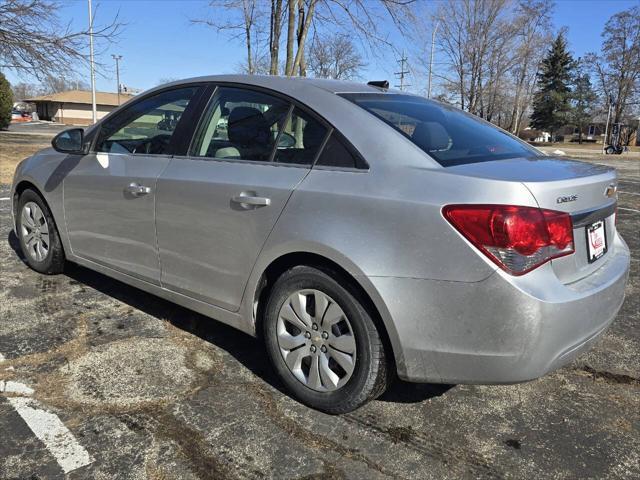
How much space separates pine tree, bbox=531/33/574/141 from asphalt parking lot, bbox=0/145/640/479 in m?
60.5

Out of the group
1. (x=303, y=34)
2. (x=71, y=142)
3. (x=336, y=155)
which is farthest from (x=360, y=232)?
(x=303, y=34)

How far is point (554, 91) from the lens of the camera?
58.3 metres

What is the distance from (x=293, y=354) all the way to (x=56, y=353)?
1533 millimetres

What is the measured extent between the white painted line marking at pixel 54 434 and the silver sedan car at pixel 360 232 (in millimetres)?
938

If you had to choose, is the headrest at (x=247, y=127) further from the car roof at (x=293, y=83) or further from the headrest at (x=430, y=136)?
the headrest at (x=430, y=136)

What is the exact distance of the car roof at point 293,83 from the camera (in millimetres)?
2891

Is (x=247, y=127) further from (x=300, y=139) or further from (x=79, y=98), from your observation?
(x=79, y=98)

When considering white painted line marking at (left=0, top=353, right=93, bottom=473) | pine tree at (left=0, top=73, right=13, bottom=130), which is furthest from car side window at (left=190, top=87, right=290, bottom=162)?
pine tree at (left=0, top=73, right=13, bottom=130)

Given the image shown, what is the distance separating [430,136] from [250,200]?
94 centimetres

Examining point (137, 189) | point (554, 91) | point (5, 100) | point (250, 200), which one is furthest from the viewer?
point (554, 91)

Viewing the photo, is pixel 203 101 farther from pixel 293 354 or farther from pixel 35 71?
pixel 35 71

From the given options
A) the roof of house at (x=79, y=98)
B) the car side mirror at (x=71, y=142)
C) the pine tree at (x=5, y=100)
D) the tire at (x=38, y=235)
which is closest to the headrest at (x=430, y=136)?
the car side mirror at (x=71, y=142)

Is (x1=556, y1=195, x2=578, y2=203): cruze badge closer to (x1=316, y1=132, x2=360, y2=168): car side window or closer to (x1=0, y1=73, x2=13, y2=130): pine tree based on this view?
(x1=316, y1=132, x2=360, y2=168): car side window

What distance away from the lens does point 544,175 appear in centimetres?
229
